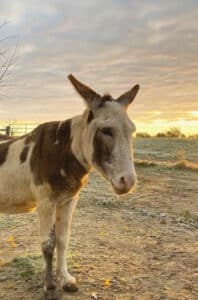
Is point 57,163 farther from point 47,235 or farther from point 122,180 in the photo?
point 122,180

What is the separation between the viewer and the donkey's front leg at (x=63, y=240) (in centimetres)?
505

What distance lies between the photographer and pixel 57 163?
4.66 metres

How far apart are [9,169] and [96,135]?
4.18 feet

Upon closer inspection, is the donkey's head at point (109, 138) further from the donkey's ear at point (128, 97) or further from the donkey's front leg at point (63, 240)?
the donkey's front leg at point (63, 240)

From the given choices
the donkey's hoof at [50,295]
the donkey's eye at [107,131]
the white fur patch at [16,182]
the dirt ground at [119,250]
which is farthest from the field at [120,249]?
the donkey's eye at [107,131]

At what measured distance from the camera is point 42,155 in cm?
476

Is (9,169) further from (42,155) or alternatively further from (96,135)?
(96,135)

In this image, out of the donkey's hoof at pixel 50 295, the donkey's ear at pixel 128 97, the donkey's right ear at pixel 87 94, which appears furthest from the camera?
the donkey's hoof at pixel 50 295

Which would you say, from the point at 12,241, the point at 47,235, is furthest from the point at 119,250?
the point at 47,235

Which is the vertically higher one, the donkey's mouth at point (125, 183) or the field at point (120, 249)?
the donkey's mouth at point (125, 183)

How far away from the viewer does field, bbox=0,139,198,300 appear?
5164mm

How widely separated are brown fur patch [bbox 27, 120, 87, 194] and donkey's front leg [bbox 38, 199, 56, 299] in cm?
19

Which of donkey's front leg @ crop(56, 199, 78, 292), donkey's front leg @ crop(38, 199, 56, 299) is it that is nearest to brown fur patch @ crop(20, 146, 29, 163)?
donkey's front leg @ crop(38, 199, 56, 299)

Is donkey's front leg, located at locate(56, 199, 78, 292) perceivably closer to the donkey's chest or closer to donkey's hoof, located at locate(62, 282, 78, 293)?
donkey's hoof, located at locate(62, 282, 78, 293)
